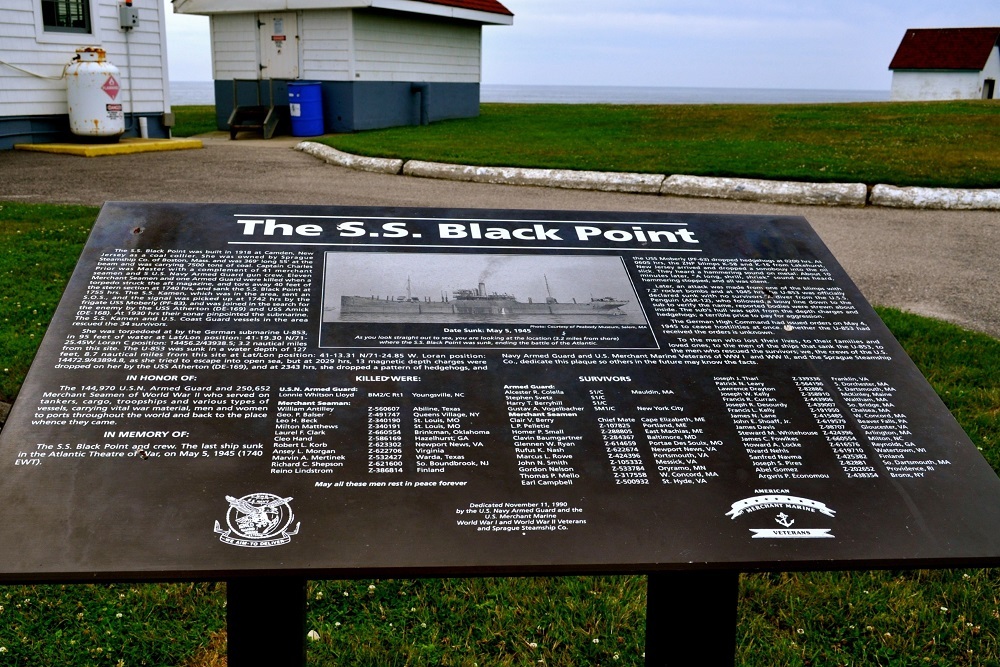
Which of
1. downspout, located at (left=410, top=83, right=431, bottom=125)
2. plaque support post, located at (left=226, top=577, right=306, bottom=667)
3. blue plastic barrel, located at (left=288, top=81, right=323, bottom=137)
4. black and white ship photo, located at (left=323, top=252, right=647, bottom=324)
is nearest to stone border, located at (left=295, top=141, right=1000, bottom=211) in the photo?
blue plastic barrel, located at (left=288, top=81, right=323, bottom=137)

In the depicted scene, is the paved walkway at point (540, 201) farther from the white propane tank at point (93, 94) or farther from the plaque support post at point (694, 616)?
the plaque support post at point (694, 616)

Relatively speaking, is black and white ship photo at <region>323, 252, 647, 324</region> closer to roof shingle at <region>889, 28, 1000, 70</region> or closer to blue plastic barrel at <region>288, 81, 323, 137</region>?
blue plastic barrel at <region>288, 81, 323, 137</region>

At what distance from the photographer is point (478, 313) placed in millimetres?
2660

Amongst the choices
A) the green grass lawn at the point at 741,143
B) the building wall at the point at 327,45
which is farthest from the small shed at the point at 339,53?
the green grass lawn at the point at 741,143

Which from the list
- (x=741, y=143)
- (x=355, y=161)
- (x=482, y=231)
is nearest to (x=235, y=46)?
(x=355, y=161)

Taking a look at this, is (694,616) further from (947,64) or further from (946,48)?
(946,48)

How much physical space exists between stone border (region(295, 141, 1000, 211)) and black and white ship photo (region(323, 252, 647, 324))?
27.5 feet

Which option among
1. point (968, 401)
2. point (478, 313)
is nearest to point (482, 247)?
point (478, 313)

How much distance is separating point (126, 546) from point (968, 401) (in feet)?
14.4

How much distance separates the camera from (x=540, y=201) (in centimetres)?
1058

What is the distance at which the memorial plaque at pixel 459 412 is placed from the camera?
2029mm

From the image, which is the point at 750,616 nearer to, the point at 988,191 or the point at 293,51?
the point at 988,191

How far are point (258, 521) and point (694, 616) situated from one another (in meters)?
1.17

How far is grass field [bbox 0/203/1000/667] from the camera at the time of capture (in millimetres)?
3172
